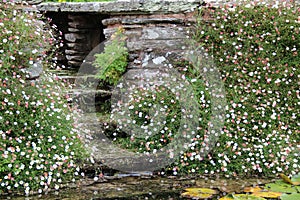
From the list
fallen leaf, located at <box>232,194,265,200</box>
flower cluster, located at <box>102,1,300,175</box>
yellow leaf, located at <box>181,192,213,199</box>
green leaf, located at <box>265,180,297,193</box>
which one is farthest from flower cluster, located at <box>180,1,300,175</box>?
fallen leaf, located at <box>232,194,265,200</box>

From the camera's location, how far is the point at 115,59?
15.6 ft

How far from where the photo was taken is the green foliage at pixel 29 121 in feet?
10.7

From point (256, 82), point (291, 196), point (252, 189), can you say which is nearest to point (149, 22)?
point (256, 82)

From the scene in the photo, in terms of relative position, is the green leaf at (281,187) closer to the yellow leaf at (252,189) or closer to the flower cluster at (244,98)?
the yellow leaf at (252,189)

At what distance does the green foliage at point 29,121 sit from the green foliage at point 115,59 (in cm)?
103

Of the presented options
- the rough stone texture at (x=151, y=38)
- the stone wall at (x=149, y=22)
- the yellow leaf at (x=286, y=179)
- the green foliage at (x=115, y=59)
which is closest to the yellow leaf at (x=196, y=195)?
the yellow leaf at (x=286, y=179)

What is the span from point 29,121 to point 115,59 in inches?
61.5

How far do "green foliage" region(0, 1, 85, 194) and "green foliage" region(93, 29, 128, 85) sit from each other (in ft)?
3.39

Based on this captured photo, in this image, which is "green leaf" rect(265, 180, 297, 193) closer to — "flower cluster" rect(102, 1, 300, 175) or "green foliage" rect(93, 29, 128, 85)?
"flower cluster" rect(102, 1, 300, 175)

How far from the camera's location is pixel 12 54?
11.6 feet

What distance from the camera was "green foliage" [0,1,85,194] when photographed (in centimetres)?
326

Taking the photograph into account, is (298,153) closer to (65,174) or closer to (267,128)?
(267,128)

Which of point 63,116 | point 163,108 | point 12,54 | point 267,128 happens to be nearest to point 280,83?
point 267,128

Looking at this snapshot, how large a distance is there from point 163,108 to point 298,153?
1.33m
